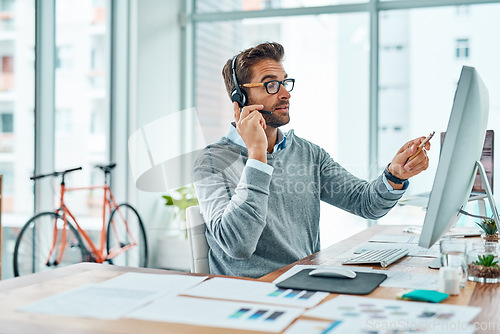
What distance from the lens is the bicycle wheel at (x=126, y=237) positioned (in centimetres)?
408

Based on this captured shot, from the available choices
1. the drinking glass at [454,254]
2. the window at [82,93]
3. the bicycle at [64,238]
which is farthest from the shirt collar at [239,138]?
the window at [82,93]

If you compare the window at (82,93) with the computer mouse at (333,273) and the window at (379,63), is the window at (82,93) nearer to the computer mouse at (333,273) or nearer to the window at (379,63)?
the window at (379,63)

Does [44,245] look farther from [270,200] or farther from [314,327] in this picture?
[314,327]

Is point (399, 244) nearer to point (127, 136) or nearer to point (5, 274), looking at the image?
point (5, 274)

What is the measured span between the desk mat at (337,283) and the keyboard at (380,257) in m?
0.19

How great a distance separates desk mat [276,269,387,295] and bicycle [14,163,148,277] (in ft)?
7.75

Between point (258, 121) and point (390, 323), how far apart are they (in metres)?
0.84

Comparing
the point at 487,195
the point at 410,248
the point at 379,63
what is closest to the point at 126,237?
the point at 379,63

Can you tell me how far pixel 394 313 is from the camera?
94cm

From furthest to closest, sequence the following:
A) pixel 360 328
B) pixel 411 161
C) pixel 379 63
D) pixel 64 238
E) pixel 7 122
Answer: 1. pixel 379 63
2. pixel 64 238
3. pixel 7 122
4. pixel 411 161
5. pixel 360 328

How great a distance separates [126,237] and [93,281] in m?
3.12

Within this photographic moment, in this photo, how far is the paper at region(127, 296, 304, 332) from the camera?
885mm

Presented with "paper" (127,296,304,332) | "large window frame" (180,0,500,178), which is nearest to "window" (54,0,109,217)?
"large window frame" (180,0,500,178)

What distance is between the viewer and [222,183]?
165cm
